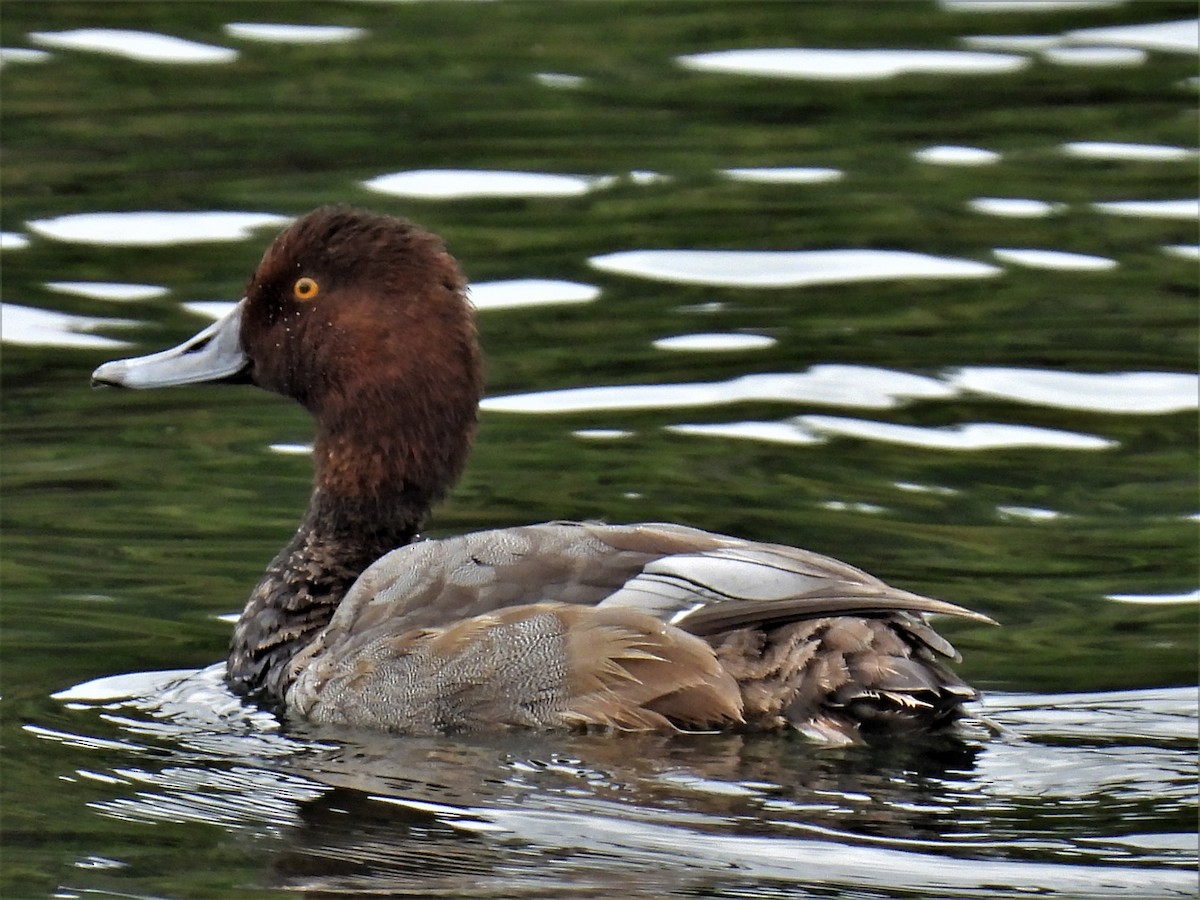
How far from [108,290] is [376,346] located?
4.22 metres

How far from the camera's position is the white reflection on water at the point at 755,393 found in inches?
369

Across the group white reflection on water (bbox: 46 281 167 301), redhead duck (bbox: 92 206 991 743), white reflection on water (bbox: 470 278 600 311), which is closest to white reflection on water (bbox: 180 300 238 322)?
white reflection on water (bbox: 46 281 167 301)

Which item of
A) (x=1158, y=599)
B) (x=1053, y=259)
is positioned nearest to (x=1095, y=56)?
(x=1053, y=259)

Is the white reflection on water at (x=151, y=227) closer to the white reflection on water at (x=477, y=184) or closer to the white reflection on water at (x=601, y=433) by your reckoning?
the white reflection on water at (x=477, y=184)

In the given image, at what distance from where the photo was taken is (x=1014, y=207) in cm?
1184

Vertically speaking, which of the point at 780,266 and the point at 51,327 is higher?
the point at 780,266

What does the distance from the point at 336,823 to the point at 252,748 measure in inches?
26.9

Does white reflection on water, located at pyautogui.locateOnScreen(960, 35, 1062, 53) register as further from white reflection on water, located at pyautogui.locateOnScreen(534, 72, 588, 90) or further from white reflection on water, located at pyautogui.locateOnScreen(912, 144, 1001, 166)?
white reflection on water, located at pyautogui.locateOnScreen(534, 72, 588, 90)

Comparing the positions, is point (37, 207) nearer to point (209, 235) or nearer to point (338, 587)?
point (209, 235)

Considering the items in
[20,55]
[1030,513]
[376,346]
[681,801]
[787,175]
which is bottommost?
[681,801]

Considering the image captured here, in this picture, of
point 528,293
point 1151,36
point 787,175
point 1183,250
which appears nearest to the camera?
point 528,293

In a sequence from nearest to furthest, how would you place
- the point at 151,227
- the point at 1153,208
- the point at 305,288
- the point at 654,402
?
the point at 305,288 → the point at 654,402 → the point at 151,227 → the point at 1153,208

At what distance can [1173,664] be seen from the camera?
6.70 metres

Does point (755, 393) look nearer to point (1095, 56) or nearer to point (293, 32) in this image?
point (1095, 56)
